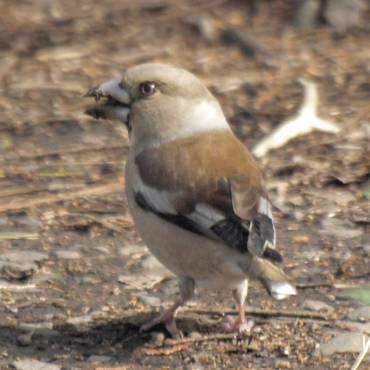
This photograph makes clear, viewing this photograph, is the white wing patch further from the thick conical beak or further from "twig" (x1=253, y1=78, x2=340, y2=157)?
"twig" (x1=253, y1=78, x2=340, y2=157)

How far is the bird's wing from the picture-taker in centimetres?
538

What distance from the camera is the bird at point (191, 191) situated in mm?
5438

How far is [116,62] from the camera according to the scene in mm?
10125

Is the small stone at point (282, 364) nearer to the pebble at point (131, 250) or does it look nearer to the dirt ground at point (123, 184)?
the dirt ground at point (123, 184)

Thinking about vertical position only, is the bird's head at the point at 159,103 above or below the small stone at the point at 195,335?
Answer: above

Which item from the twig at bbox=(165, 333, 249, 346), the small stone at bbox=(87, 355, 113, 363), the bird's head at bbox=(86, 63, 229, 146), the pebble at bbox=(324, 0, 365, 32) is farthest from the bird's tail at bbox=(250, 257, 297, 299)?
the pebble at bbox=(324, 0, 365, 32)

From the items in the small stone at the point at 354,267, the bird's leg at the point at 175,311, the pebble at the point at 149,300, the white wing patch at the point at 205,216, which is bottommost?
the small stone at the point at 354,267

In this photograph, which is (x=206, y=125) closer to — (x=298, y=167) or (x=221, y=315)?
(x=221, y=315)

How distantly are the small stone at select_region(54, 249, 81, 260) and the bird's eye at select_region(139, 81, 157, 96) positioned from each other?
3.84ft

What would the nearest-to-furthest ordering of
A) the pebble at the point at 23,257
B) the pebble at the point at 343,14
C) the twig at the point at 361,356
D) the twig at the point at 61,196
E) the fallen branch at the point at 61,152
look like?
the twig at the point at 361,356
the pebble at the point at 23,257
the twig at the point at 61,196
the fallen branch at the point at 61,152
the pebble at the point at 343,14

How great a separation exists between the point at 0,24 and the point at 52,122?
6.37 ft

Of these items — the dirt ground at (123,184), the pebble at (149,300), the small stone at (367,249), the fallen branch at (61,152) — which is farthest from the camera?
the fallen branch at (61,152)

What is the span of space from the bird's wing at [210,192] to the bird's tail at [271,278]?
91 millimetres

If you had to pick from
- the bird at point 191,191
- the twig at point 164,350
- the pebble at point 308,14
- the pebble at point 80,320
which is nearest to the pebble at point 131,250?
the bird at point 191,191
